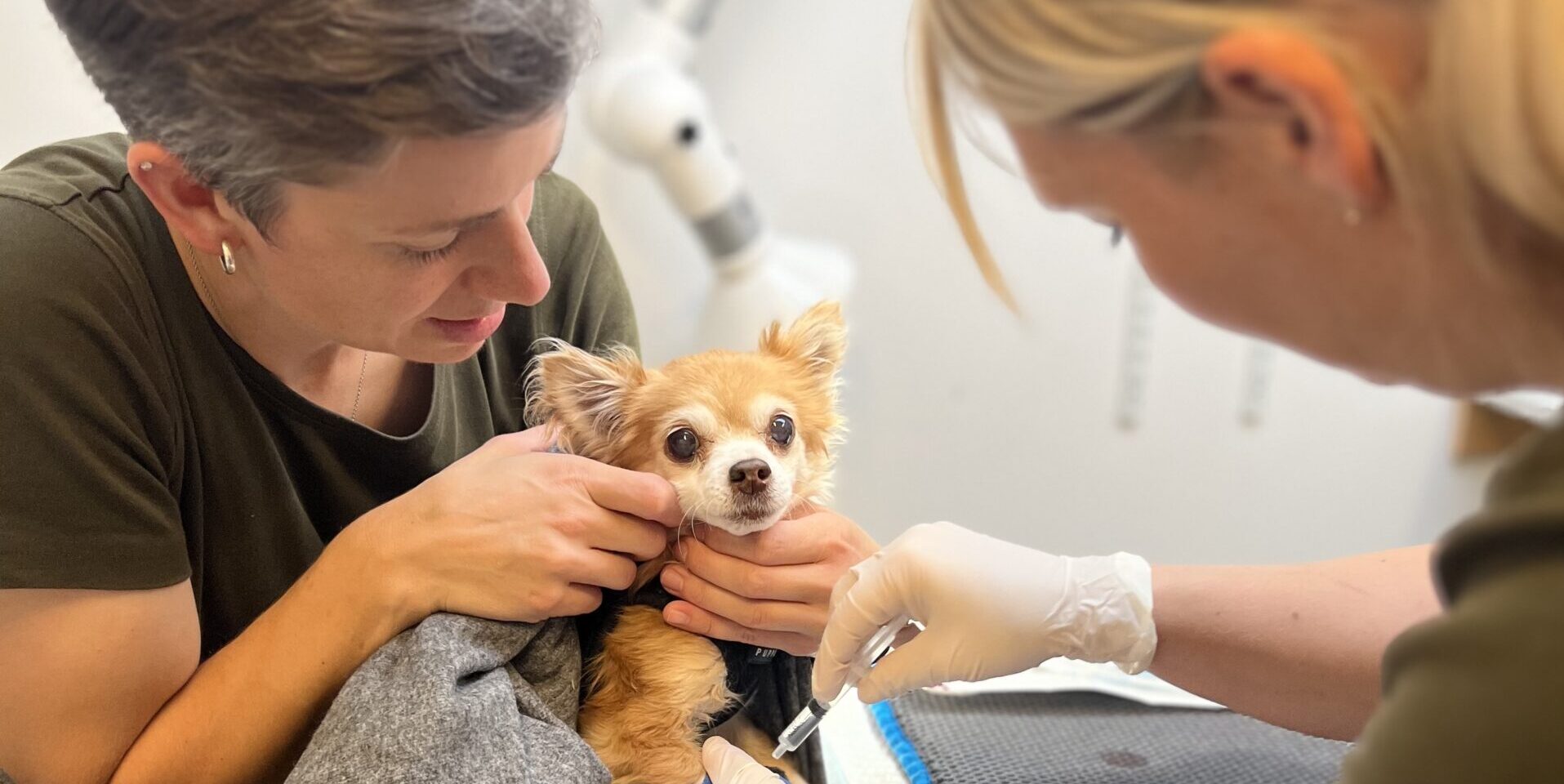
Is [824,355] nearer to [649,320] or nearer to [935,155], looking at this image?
[935,155]

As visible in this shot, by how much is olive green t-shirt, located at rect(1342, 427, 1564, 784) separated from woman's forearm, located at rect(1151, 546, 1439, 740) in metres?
0.53

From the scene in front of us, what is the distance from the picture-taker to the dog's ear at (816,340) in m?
1.32

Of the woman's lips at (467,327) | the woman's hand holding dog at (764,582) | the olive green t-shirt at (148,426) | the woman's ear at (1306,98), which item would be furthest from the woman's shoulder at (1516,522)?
the olive green t-shirt at (148,426)

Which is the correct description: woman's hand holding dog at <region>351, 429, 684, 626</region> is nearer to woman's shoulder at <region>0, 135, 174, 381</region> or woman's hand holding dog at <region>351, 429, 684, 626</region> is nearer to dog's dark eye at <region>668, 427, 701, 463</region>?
dog's dark eye at <region>668, 427, 701, 463</region>

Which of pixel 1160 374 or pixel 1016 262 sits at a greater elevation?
pixel 1016 262

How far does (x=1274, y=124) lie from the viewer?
52cm

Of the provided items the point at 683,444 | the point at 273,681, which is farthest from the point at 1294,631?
the point at 273,681

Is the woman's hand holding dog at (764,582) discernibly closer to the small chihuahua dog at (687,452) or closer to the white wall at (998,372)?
the small chihuahua dog at (687,452)

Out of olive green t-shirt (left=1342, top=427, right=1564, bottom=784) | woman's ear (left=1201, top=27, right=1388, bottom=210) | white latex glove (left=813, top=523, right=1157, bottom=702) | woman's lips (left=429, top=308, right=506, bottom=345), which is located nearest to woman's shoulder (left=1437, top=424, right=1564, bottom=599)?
olive green t-shirt (left=1342, top=427, right=1564, bottom=784)

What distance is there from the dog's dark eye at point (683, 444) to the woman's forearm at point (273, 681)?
1.09 ft

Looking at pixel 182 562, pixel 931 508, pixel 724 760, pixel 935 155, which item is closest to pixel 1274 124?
pixel 935 155

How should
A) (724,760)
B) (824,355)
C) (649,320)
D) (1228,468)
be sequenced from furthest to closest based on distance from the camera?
(1228,468), (649,320), (824,355), (724,760)

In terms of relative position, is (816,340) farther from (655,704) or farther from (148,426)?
(148,426)

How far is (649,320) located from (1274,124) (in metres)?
1.78
